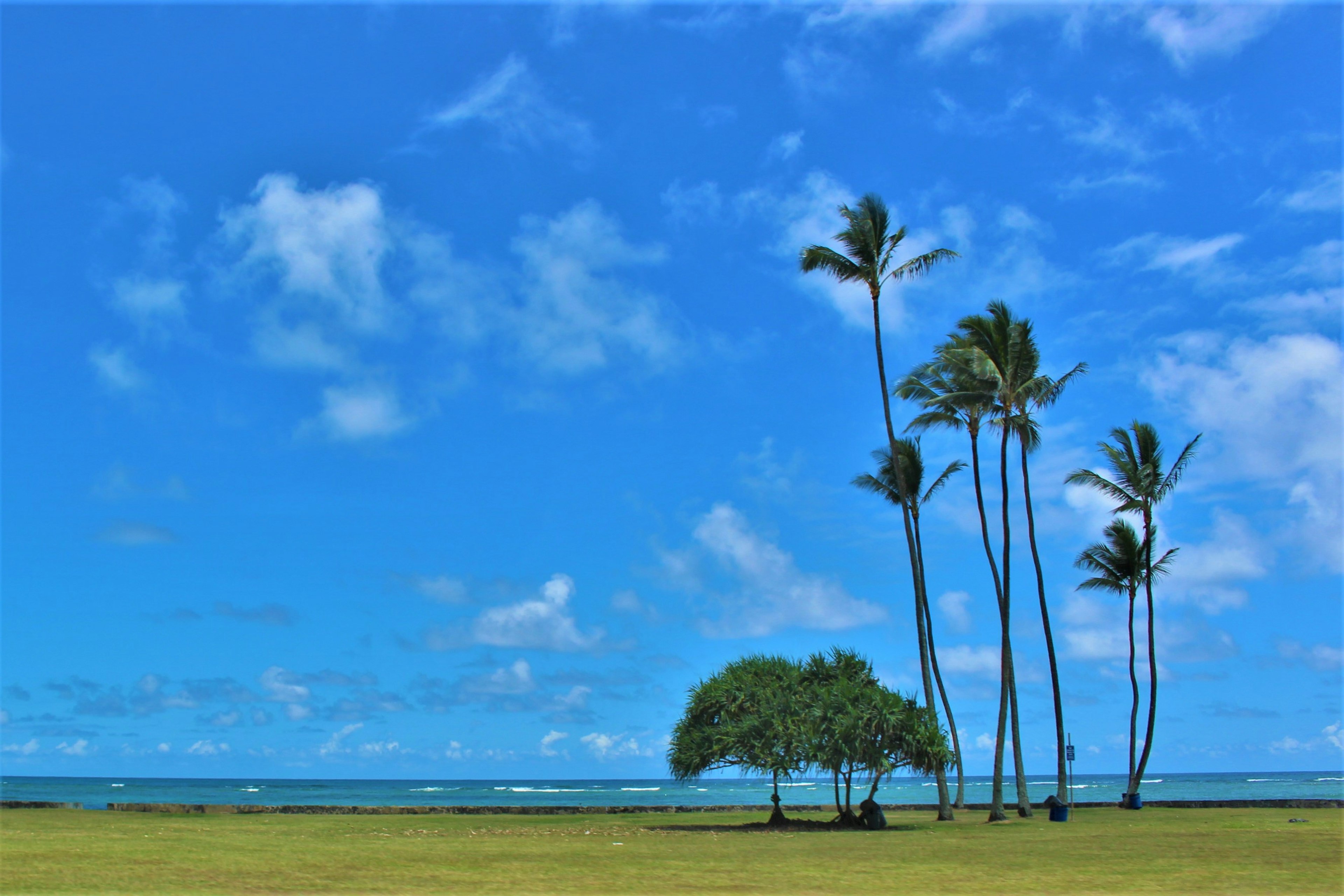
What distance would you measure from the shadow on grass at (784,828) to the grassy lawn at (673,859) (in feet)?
0.77

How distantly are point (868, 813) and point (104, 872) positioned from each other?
66.9 ft

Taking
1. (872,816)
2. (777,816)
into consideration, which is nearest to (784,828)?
(777,816)

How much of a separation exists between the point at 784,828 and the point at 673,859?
11.0 m

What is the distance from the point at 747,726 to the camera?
96.0 ft

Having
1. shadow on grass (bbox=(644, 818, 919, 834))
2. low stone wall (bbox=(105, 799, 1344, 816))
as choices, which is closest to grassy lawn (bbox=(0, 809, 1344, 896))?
shadow on grass (bbox=(644, 818, 919, 834))

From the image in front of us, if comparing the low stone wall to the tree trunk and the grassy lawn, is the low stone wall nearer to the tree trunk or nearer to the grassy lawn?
the grassy lawn

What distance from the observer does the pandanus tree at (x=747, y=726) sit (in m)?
28.7

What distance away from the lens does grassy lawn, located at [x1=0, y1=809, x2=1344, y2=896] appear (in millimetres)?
15133

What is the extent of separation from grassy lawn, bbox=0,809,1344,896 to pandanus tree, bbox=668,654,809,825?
185cm

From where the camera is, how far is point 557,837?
27.2 meters

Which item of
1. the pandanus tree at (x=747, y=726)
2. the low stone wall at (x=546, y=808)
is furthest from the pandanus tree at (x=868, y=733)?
the low stone wall at (x=546, y=808)

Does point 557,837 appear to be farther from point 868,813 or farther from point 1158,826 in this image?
point 1158,826

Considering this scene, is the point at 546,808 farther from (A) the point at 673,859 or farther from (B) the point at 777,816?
(A) the point at 673,859

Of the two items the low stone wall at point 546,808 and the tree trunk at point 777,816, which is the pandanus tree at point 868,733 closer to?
the tree trunk at point 777,816
